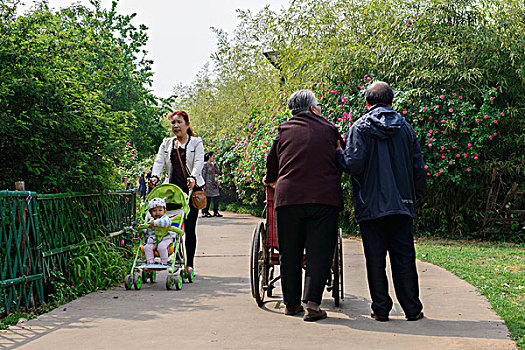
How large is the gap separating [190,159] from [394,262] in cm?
314

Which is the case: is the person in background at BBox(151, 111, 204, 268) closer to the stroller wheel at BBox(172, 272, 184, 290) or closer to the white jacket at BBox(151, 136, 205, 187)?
the white jacket at BBox(151, 136, 205, 187)

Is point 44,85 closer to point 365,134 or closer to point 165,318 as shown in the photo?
point 165,318

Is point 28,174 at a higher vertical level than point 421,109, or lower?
lower

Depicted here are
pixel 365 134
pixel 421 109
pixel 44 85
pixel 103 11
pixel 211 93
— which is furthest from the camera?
pixel 211 93

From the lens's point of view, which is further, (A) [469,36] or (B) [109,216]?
(A) [469,36]

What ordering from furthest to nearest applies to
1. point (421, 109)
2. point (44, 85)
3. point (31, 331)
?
1. point (421, 109)
2. point (44, 85)
3. point (31, 331)

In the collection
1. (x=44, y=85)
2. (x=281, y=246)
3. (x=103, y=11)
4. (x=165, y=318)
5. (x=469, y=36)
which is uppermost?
(x=103, y=11)

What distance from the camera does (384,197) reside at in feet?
16.7

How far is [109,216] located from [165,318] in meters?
2.68

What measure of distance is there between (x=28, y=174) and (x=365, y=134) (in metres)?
3.40

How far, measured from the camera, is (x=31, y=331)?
15.8 ft

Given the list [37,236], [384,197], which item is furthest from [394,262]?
[37,236]

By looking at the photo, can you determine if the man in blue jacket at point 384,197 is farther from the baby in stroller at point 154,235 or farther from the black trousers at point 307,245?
the baby in stroller at point 154,235

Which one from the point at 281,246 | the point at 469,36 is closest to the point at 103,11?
the point at 469,36
